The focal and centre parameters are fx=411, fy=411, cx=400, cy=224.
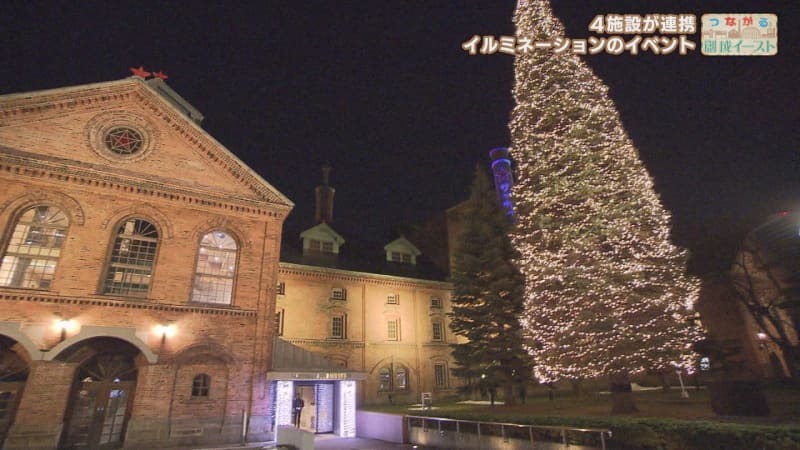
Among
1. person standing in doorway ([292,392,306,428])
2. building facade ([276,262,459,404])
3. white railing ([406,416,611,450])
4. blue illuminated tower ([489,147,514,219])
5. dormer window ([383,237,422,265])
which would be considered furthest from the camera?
blue illuminated tower ([489,147,514,219])

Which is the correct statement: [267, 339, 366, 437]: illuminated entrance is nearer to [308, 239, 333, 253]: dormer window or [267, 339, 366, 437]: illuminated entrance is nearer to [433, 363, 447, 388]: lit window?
[308, 239, 333, 253]: dormer window

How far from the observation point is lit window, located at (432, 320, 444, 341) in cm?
3063

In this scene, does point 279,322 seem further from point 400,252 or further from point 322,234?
point 400,252

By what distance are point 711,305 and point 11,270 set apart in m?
47.0

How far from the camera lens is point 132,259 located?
16.9m

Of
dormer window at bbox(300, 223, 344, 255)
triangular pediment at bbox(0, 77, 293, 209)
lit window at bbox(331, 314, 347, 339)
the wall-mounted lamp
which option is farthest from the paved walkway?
dormer window at bbox(300, 223, 344, 255)

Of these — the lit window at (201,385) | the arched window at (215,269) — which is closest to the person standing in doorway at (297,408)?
the lit window at (201,385)

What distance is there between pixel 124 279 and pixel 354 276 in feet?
47.0

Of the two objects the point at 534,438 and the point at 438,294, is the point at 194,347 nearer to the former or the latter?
the point at 534,438

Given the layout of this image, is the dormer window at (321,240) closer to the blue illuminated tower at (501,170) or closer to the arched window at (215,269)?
the arched window at (215,269)

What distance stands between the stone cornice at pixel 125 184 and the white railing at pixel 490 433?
11.8m

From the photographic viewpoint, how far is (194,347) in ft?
54.5

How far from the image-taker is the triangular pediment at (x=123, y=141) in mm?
16156

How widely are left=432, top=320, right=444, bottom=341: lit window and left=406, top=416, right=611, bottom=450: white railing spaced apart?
46.4 feet
